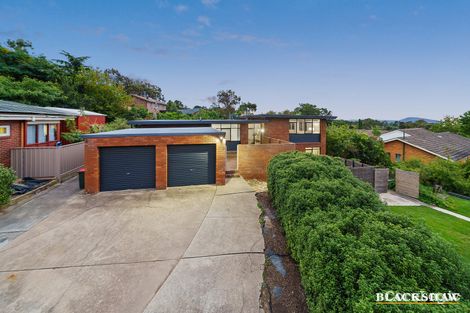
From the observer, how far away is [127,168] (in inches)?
402

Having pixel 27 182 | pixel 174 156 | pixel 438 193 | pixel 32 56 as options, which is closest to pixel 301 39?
pixel 438 193

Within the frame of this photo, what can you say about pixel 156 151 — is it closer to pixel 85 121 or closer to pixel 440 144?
pixel 85 121

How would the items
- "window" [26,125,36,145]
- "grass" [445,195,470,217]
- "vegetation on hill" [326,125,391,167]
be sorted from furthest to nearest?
"vegetation on hill" [326,125,391,167] < "grass" [445,195,470,217] < "window" [26,125,36,145]

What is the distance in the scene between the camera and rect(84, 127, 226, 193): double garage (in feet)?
31.9

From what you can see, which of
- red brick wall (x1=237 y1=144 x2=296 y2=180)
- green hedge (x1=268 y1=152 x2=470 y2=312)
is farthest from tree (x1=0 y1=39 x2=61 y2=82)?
green hedge (x1=268 y1=152 x2=470 y2=312)

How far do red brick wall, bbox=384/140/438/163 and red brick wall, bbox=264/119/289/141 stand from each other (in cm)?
1393

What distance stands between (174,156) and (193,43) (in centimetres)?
2170

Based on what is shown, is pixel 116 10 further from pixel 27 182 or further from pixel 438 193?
pixel 438 193

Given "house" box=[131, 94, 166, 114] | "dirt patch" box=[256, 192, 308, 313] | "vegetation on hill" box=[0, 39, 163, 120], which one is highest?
"house" box=[131, 94, 166, 114]

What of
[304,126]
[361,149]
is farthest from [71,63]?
[361,149]

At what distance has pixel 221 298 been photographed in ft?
12.7

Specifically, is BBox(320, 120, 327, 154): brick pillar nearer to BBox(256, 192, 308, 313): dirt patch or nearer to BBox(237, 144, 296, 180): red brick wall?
BBox(237, 144, 296, 180): red brick wall

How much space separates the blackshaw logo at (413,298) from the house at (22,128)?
14.3 m

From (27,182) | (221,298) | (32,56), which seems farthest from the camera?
(32,56)
